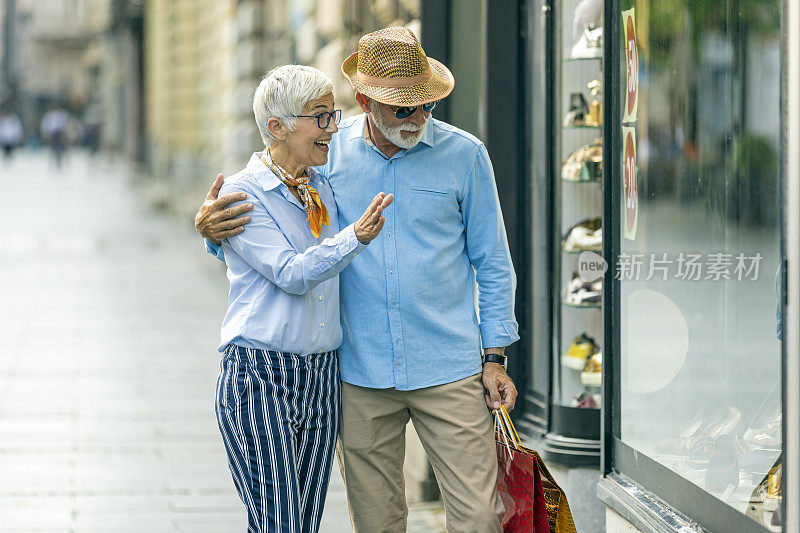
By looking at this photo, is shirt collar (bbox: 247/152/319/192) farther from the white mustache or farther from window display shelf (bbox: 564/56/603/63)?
window display shelf (bbox: 564/56/603/63)

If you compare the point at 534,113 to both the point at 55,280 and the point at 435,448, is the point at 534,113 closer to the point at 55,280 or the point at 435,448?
the point at 435,448

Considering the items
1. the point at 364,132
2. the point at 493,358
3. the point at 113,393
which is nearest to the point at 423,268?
the point at 493,358

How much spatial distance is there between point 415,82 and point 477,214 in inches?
17.0

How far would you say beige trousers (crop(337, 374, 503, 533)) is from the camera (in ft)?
11.9

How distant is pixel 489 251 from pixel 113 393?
16.1ft

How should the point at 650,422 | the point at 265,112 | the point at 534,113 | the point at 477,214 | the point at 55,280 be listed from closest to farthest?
1. the point at 265,112
2. the point at 477,214
3. the point at 650,422
4. the point at 534,113
5. the point at 55,280

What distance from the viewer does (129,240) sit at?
18797 mm

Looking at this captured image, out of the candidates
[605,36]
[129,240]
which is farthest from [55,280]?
[605,36]

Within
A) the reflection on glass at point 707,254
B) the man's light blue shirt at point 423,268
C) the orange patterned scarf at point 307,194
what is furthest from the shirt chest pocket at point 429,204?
the reflection on glass at point 707,254

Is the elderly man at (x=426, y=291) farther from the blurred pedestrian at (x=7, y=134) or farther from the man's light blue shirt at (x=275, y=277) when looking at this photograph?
the blurred pedestrian at (x=7, y=134)

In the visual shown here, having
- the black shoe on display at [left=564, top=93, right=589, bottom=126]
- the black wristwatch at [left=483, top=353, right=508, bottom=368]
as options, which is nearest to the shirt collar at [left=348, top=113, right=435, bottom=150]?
the black wristwatch at [left=483, top=353, right=508, bottom=368]

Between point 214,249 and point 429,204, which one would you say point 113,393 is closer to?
point 214,249

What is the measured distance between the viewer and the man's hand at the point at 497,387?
368cm

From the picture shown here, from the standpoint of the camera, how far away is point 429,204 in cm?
365
